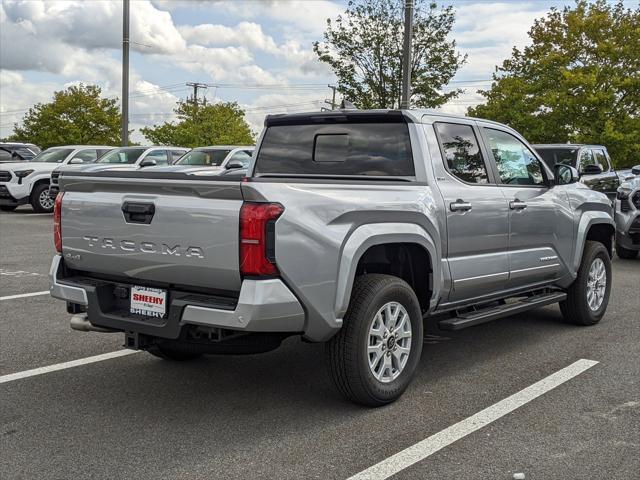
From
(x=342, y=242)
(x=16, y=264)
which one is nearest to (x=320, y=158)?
(x=342, y=242)

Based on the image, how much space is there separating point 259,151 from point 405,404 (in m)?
2.25

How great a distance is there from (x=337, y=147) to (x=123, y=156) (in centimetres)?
1519

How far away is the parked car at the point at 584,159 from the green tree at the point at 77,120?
152ft

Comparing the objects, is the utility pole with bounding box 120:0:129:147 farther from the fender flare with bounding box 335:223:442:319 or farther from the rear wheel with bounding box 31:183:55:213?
the fender flare with bounding box 335:223:442:319

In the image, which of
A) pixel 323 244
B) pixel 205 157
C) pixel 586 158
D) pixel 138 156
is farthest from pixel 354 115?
pixel 138 156

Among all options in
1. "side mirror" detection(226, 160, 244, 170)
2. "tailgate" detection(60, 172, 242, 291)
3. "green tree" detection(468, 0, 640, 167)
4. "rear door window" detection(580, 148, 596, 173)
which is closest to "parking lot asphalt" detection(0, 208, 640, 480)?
"tailgate" detection(60, 172, 242, 291)

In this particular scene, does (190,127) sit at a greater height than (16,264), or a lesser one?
greater

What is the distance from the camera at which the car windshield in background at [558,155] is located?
14242 mm

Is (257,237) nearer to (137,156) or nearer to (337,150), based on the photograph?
(337,150)

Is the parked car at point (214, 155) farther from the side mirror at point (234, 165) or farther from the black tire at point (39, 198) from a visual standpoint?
the black tire at point (39, 198)

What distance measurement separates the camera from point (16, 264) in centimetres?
1012

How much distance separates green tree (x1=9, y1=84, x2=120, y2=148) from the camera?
55469 millimetres

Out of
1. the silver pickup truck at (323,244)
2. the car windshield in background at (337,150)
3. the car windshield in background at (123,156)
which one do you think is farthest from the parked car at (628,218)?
the car windshield in background at (123,156)

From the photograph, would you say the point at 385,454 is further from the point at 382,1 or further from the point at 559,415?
the point at 382,1
